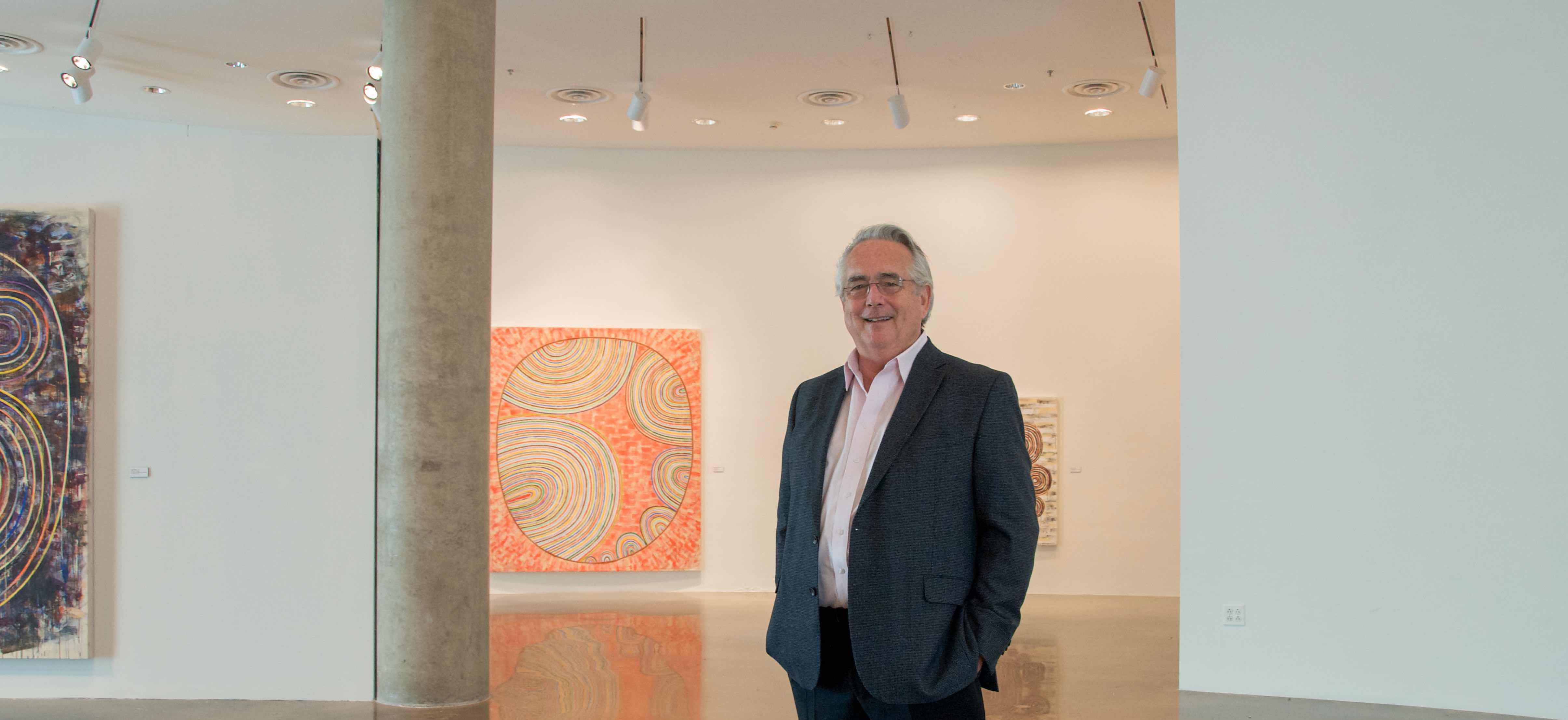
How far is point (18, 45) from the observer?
7.64 metres

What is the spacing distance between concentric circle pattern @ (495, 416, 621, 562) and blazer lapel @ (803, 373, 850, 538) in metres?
7.74

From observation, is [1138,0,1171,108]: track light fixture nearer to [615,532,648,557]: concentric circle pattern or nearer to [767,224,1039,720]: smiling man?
[767,224,1039,720]: smiling man

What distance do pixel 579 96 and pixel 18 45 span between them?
3.66 metres

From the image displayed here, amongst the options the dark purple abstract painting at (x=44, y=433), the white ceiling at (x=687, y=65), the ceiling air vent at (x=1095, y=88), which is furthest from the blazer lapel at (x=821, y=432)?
the ceiling air vent at (x=1095, y=88)

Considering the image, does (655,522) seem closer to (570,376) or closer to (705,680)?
(570,376)

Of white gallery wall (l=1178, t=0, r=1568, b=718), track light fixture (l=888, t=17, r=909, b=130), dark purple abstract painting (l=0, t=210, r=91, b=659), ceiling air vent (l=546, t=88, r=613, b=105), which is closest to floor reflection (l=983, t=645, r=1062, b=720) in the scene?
white gallery wall (l=1178, t=0, r=1568, b=718)

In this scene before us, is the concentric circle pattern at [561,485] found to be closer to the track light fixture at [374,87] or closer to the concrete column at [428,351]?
the track light fixture at [374,87]

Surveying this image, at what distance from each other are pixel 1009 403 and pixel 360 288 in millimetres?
4598

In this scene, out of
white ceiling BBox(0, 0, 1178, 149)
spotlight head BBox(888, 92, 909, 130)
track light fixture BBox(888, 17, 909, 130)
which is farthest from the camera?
spotlight head BBox(888, 92, 909, 130)

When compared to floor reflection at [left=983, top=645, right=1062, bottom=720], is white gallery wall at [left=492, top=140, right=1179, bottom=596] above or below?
above

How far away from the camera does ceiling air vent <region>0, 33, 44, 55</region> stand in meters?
7.50

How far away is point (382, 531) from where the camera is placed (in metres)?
5.80

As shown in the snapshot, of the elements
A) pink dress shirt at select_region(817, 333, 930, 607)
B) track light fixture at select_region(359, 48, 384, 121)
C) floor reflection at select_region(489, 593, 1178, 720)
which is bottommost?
floor reflection at select_region(489, 593, 1178, 720)

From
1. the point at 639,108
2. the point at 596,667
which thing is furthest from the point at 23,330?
the point at 639,108
